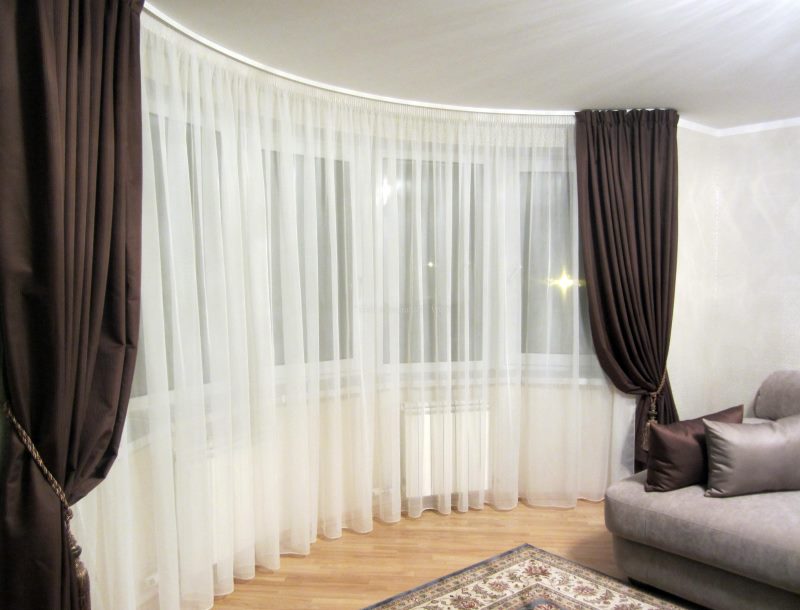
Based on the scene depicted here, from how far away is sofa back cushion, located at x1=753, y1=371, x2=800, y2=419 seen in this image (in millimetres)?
3318

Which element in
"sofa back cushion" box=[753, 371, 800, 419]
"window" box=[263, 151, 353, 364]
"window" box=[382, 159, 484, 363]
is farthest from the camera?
Answer: "window" box=[382, 159, 484, 363]

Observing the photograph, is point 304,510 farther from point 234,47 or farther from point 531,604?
point 234,47

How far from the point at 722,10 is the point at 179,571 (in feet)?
10.9

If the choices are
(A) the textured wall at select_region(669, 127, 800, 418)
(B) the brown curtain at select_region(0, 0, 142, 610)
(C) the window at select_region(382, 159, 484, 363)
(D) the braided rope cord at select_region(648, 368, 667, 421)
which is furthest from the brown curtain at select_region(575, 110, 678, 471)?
(B) the brown curtain at select_region(0, 0, 142, 610)

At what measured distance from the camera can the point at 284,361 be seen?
10.5 ft

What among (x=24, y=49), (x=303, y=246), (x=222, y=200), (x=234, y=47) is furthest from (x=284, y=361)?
(x=24, y=49)

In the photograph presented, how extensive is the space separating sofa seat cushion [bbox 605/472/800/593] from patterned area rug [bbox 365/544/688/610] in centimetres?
27

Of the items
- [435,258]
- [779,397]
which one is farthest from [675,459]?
[435,258]

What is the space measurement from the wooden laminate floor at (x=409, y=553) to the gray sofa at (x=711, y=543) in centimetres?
32

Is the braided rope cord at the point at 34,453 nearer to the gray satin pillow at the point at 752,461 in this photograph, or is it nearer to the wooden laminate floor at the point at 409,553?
the wooden laminate floor at the point at 409,553

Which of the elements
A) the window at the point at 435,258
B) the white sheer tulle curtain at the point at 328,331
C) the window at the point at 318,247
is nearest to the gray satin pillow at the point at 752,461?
the white sheer tulle curtain at the point at 328,331

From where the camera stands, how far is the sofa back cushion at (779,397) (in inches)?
131

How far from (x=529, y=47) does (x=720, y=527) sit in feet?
7.56

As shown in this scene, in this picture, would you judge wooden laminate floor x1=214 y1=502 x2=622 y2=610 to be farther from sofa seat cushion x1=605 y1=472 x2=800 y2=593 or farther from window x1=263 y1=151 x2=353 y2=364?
window x1=263 y1=151 x2=353 y2=364
